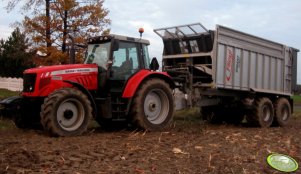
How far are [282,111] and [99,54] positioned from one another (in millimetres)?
8123

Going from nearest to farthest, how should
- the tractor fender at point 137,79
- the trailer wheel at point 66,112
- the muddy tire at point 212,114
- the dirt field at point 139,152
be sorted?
the dirt field at point 139,152, the trailer wheel at point 66,112, the tractor fender at point 137,79, the muddy tire at point 212,114

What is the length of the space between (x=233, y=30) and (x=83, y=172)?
29.4 feet

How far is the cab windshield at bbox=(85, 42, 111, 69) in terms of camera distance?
10828 mm

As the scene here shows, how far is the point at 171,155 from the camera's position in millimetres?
7609

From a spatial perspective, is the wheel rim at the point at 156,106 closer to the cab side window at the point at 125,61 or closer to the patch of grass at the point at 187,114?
the cab side window at the point at 125,61

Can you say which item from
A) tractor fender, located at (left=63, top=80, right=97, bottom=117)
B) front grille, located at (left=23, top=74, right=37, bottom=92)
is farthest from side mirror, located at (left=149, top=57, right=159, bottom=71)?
front grille, located at (left=23, top=74, right=37, bottom=92)

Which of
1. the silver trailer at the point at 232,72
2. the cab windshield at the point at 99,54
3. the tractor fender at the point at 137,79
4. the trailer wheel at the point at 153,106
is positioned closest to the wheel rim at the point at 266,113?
the silver trailer at the point at 232,72

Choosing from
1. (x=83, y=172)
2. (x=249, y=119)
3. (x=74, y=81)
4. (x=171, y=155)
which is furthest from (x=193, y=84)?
(x=83, y=172)

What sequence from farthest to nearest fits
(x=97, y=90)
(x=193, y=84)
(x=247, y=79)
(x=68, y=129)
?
1. (x=247, y=79)
2. (x=193, y=84)
3. (x=97, y=90)
4. (x=68, y=129)

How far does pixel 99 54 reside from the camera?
1105 cm

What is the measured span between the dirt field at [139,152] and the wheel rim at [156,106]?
885 mm

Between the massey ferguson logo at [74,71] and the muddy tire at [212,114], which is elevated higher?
the massey ferguson logo at [74,71]

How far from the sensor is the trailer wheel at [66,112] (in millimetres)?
9227

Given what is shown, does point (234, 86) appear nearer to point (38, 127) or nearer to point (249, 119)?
point (249, 119)
